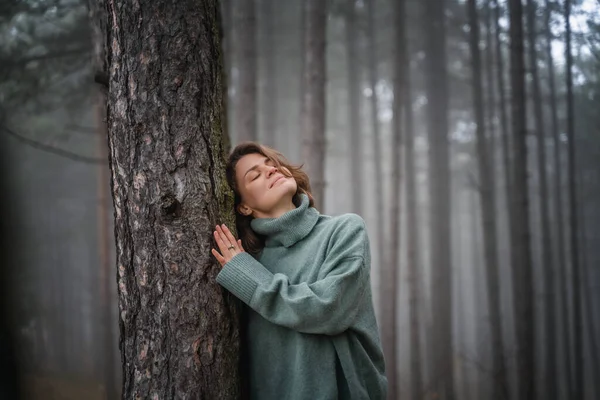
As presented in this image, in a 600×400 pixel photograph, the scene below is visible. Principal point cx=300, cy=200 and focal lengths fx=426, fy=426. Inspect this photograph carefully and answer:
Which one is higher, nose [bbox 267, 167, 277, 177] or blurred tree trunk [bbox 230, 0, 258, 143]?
blurred tree trunk [bbox 230, 0, 258, 143]

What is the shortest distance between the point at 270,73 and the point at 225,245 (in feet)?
31.4

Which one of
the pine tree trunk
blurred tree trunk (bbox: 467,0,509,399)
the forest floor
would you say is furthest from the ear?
blurred tree trunk (bbox: 467,0,509,399)

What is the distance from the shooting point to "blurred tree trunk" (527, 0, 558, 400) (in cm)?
643

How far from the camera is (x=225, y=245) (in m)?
2.01

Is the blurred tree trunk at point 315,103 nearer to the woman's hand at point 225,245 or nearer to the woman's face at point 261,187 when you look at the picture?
the woman's face at point 261,187

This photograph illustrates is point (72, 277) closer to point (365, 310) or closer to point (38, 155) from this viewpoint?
point (38, 155)

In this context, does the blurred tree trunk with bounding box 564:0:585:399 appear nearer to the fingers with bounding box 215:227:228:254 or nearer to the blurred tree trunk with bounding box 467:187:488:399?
the blurred tree trunk with bounding box 467:187:488:399

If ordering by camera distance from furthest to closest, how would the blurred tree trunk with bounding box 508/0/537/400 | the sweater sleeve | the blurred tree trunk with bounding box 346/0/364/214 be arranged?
the blurred tree trunk with bounding box 346/0/364/214 < the blurred tree trunk with bounding box 508/0/537/400 < the sweater sleeve

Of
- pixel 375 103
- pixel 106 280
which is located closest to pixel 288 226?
pixel 106 280

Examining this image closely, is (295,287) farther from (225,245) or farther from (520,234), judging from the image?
(520,234)

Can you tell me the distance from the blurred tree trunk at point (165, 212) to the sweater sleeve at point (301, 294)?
13cm

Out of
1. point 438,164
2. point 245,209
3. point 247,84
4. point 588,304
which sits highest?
point 247,84

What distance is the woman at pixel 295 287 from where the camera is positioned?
196 centimetres

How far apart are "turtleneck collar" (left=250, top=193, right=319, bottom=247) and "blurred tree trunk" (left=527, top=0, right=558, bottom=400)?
18.6ft
